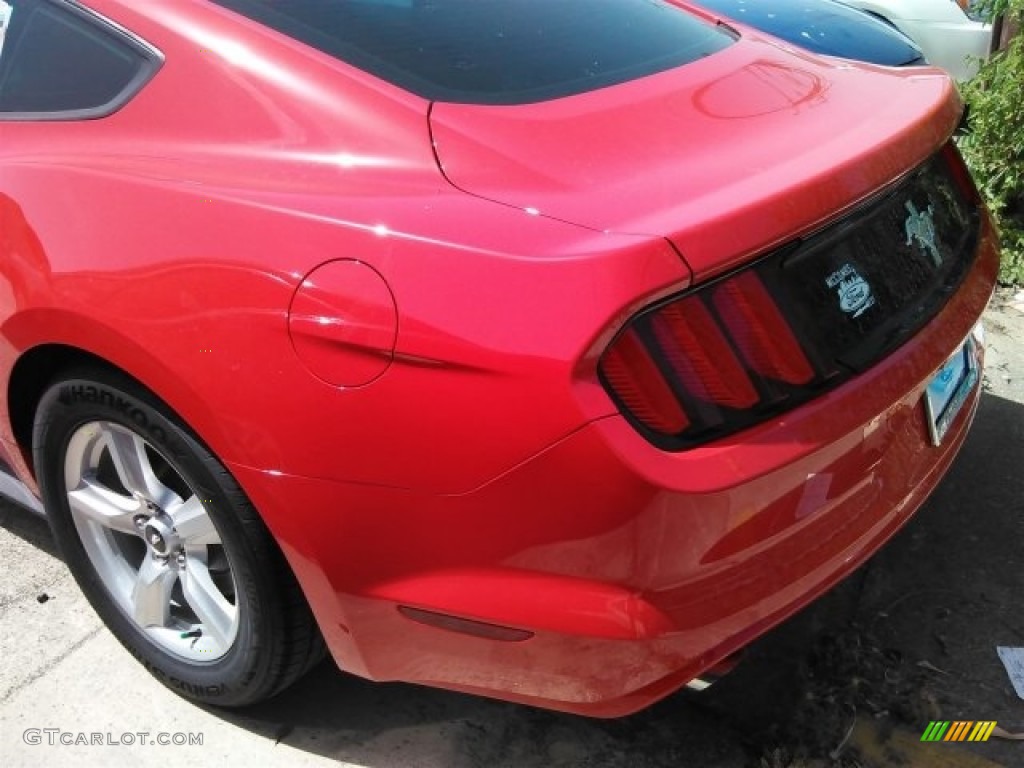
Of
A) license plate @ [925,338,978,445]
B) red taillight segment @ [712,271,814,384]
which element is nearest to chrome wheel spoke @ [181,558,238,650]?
red taillight segment @ [712,271,814,384]

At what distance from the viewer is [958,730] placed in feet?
7.81

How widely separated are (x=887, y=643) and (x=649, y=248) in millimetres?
1429

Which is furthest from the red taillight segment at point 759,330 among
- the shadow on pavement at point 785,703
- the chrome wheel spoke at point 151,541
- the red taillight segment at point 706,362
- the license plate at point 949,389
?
the chrome wheel spoke at point 151,541

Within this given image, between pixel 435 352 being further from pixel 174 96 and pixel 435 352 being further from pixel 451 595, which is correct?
pixel 174 96

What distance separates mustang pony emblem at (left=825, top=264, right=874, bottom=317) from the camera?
192cm

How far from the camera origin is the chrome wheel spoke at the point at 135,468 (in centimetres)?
237

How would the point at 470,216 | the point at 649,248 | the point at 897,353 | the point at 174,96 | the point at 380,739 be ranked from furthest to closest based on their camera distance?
the point at 380,739
the point at 174,96
the point at 897,353
the point at 470,216
the point at 649,248

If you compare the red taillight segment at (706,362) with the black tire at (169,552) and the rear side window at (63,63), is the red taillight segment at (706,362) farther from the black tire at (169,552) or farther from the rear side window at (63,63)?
the rear side window at (63,63)

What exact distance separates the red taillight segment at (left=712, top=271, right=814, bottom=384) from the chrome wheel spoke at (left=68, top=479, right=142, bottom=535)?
141 centimetres

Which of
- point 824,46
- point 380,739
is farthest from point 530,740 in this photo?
point 824,46

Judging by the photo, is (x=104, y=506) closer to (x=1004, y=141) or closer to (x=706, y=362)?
(x=706, y=362)

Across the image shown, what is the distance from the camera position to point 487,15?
7.85ft

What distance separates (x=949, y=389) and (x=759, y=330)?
732 mm

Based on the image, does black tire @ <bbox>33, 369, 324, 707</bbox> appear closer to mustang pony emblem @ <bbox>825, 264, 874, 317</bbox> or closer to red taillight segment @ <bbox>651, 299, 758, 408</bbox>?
red taillight segment @ <bbox>651, 299, 758, 408</bbox>
